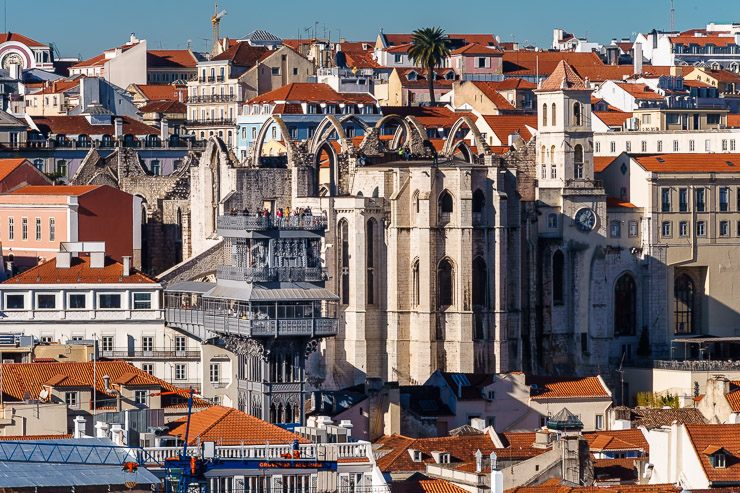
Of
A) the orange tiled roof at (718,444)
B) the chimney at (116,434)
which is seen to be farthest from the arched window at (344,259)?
the chimney at (116,434)

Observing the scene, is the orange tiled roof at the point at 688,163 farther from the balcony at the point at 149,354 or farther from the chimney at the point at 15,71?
the chimney at the point at 15,71

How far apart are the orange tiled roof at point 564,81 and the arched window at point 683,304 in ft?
31.9

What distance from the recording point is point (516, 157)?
118250 mm

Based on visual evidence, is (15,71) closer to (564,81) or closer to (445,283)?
(564,81)

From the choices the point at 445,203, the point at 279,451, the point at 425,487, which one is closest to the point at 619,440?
the point at 425,487

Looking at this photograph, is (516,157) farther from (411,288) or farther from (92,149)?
(92,149)

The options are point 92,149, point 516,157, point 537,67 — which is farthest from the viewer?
point 537,67

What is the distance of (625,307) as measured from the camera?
118 m

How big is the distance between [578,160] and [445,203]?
9.17 metres

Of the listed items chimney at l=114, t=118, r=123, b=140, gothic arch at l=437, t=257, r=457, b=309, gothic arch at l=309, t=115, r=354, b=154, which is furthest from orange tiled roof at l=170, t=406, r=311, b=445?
chimney at l=114, t=118, r=123, b=140

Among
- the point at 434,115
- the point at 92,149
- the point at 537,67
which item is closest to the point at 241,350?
the point at 92,149

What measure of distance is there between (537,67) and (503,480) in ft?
368

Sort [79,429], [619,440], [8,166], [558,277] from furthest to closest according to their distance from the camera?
[8,166] → [558,277] → [619,440] → [79,429]

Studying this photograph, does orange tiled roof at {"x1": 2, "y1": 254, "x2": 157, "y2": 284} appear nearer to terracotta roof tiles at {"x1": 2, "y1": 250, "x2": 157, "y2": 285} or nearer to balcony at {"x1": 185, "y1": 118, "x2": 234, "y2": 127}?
terracotta roof tiles at {"x1": 2, "y1": 250, "x2": 157, "y2": 285}
